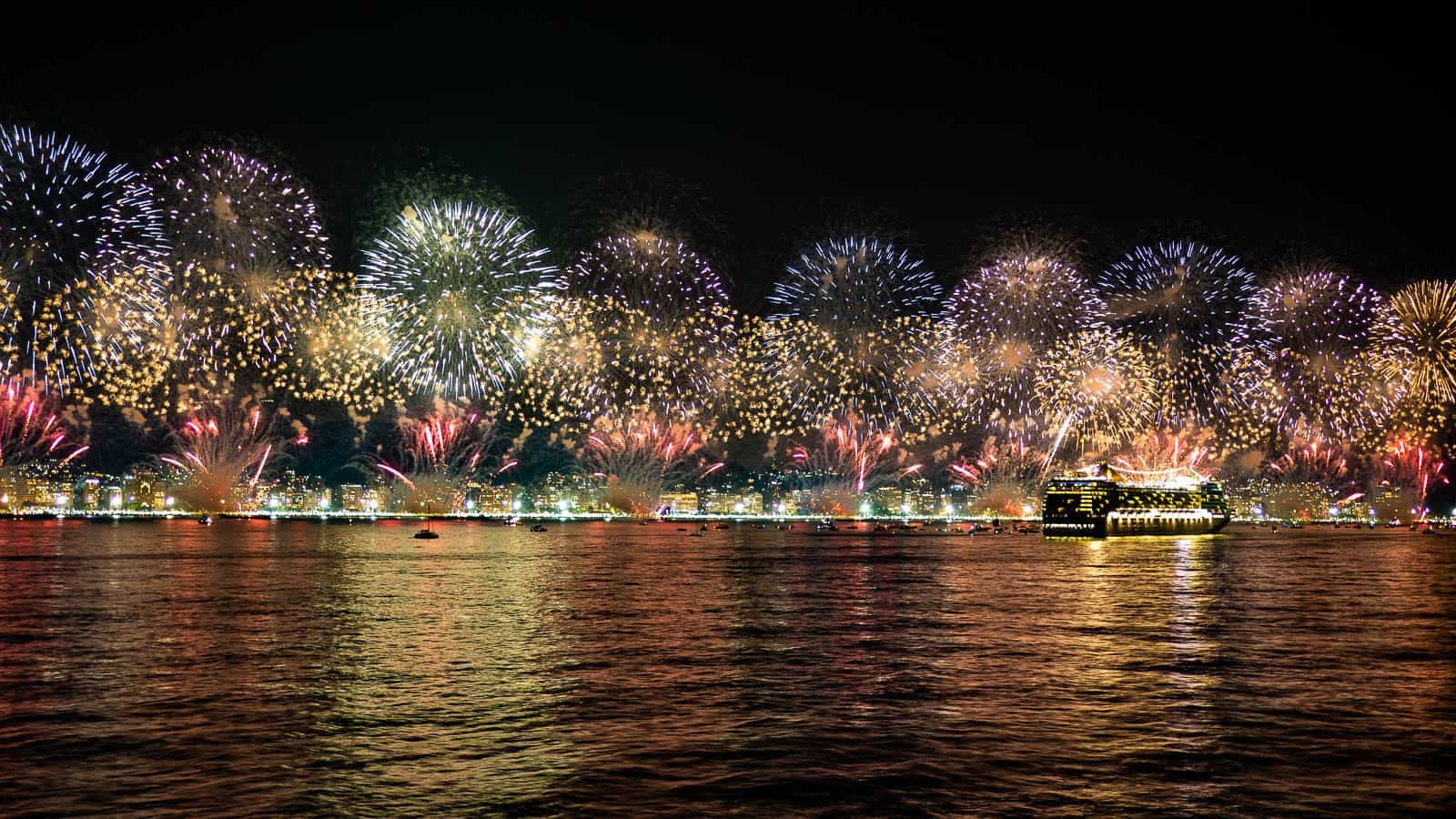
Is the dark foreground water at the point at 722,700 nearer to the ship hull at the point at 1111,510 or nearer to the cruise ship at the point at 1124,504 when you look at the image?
the ship hull at the point at 1111,510

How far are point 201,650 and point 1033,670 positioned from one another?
68.8 ft

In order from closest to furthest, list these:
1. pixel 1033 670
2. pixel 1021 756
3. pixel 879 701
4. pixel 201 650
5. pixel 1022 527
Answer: pixel 1021 756, pixel 879 701, pixel 1033 670, pixel 201 650, pixel 1022 527

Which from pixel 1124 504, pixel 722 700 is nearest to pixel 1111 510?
pixel 1124 504

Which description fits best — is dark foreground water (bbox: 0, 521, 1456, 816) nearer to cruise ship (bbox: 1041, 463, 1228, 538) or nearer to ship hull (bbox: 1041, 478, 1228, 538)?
ship hull (bbox: 1041, 478, 1228, 538)

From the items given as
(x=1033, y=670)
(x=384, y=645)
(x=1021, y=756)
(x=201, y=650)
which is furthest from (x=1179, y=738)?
(x=201, y=650)

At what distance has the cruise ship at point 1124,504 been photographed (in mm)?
148125

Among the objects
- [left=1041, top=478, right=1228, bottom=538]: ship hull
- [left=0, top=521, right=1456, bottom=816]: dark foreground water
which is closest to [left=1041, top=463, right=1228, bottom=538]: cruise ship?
[left=1041, top=478, right=1228, bottom=538]: ship hull

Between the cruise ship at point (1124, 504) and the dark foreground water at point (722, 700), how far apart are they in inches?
3396

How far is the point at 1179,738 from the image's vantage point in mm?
24266

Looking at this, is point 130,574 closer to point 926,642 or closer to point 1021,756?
point 926,642

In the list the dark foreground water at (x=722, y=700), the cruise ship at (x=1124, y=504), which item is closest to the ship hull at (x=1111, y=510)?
the cruise ship at (x=1124, y=504)

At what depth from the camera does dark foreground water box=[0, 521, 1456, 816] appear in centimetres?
2011

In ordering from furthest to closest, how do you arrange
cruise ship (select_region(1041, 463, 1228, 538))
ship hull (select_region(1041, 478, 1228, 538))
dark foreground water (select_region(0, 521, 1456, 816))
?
1. cruise ship (select_region(1041, 463, 1228, 538))
2. ship hull (select_region(1041, 478, 1228, 538))
3. dark foreground water (select_region(0, 521, 1456, 816))

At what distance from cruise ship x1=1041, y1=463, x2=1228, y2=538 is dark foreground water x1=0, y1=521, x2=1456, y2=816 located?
86250 millimetres
